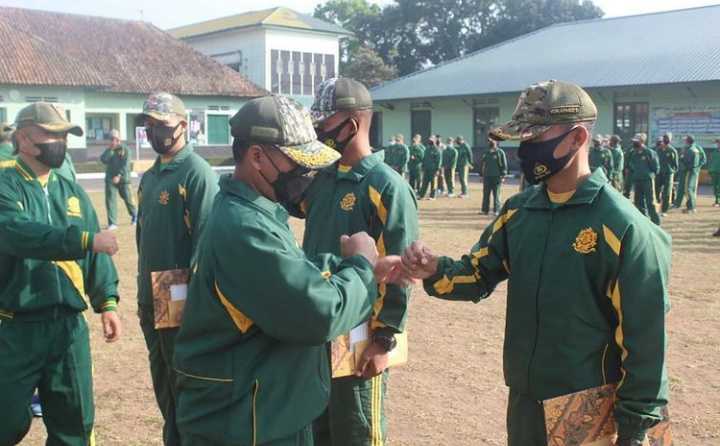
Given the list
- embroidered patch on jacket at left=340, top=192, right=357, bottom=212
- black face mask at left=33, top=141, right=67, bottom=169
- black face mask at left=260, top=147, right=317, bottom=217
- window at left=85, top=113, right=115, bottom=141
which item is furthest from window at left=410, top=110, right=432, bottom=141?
black face mask at left=260, top=147, right=317, bottom=217

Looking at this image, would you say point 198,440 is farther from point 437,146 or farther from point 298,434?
point 437,146

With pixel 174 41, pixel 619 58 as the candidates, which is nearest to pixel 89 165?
pixel 174 41

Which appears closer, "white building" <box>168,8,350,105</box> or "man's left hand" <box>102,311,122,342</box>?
"man's left hand" <box>102,311,122,342</box>

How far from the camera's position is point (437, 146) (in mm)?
25297

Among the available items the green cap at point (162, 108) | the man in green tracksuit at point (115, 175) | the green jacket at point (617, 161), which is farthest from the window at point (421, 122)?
the green cap at point (162, 108)

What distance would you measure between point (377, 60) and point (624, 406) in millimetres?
60033

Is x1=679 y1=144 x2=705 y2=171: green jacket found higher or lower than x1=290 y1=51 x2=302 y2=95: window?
lower

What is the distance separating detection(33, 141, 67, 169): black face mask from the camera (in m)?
4.53

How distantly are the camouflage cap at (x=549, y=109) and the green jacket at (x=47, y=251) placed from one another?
239cm

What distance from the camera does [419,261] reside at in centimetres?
350

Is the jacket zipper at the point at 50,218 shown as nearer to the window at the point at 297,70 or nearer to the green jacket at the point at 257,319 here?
the green jacket at the point at 257,319

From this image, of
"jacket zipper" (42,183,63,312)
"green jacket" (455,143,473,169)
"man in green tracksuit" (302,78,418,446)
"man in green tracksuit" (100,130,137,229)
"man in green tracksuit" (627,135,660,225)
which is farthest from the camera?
"green jacket" (455,143,473,169)

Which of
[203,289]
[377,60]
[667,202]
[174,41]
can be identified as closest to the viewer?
[203,289]

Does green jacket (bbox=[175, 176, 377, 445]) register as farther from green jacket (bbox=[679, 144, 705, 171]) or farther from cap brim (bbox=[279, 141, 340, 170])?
green jacket (bbox=[679, 144, 705, 171])
